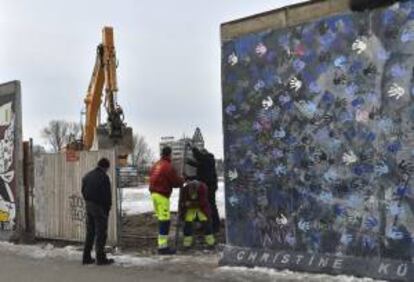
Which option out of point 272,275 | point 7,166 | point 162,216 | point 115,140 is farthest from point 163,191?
point 115,140

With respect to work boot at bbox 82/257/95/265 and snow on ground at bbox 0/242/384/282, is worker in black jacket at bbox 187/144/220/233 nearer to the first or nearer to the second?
snow on ground at bbox 0/242/384/282

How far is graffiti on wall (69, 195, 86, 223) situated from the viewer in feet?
49.5

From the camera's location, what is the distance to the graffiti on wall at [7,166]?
55.5 feet

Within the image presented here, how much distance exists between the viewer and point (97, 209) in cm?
1291

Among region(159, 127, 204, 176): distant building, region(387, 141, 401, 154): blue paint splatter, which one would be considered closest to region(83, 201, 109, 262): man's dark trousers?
region(159, 127, 204, 176): distant building

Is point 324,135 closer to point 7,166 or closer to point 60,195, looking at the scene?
point 60,195


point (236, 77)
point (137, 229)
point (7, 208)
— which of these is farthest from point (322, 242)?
point (7, 208)

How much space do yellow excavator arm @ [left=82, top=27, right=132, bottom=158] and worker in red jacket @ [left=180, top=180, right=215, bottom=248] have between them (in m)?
8.91

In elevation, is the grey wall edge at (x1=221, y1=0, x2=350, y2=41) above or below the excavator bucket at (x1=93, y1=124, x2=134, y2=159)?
above

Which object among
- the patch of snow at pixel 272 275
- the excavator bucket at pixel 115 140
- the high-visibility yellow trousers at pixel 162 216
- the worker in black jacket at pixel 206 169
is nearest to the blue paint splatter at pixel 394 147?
the patch of snow at pixel 272 275

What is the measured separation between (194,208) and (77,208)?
289 centimetres

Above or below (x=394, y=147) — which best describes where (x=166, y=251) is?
below

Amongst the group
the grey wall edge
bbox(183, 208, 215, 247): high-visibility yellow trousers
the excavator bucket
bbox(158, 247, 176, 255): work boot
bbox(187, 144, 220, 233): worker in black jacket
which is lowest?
bbox(158, 247, 176, 255): work boot

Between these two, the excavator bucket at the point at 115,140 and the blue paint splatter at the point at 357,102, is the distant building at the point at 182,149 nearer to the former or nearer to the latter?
the blue paint splatter at the point at 357,102
